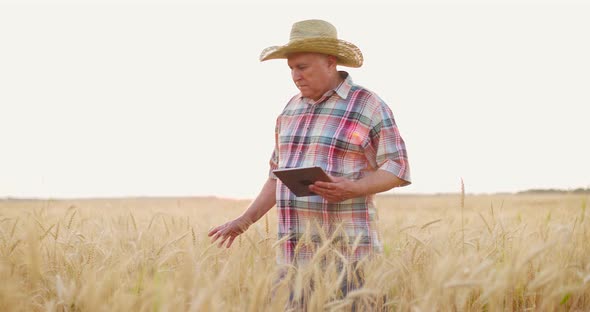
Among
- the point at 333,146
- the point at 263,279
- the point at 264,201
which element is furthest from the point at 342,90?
the point at 263,279

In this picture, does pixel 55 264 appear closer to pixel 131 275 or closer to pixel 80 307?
pixel 131 275

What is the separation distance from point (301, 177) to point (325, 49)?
70 cm

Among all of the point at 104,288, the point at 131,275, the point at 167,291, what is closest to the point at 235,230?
the point at 131,275

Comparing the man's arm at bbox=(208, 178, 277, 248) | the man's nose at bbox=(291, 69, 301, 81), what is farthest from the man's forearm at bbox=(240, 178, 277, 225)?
the man's nose at bbox=(291, 69, 301, 81)

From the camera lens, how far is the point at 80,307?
2.06 m

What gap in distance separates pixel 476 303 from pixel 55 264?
1949 mm

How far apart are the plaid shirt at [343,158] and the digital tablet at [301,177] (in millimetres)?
186

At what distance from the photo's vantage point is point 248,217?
306cm

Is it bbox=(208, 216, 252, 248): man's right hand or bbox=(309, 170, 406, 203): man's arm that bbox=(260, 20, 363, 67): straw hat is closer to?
bbox=(309, 170, 406, 203): man's arm

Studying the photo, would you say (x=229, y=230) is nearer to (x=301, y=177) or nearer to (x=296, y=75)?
(x=301, y=177)

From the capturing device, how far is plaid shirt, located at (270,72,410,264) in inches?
105

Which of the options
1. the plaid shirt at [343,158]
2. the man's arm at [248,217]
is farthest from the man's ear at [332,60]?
the man's arm at [248,217]

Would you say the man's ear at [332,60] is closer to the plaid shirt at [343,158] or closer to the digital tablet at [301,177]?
the plaid shirt at [343,158]

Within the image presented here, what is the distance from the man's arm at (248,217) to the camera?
9.82 ft
